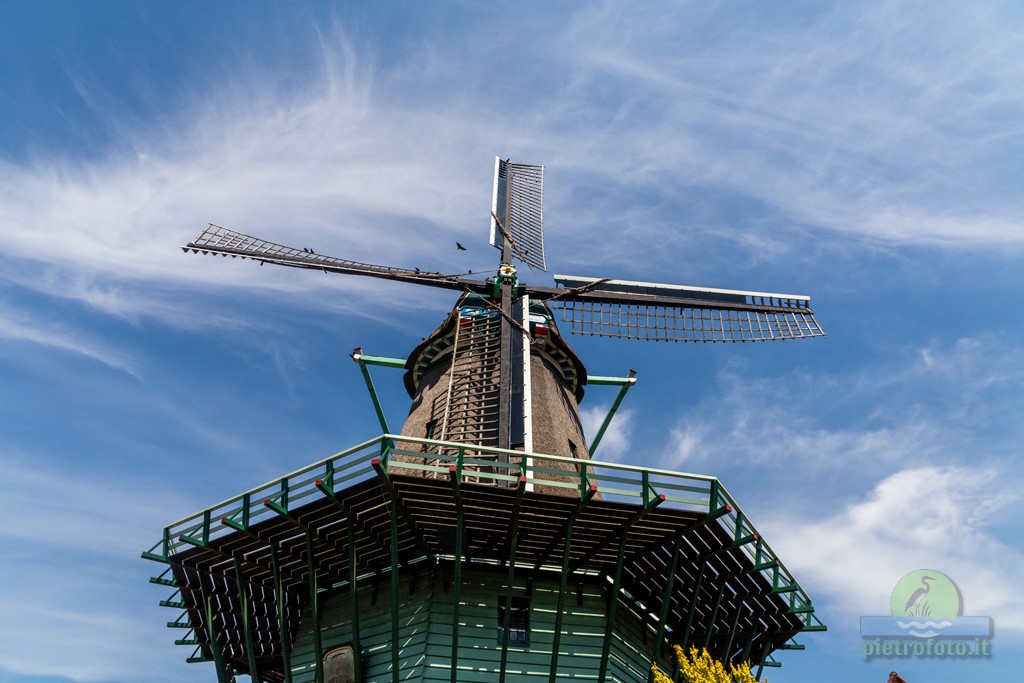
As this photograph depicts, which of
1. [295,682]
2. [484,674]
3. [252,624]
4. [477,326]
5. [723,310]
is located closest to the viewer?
[484,674]

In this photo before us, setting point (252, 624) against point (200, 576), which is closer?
point (200, 576)

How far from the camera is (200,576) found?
679 inches

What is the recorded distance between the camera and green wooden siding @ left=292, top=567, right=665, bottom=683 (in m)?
15.8

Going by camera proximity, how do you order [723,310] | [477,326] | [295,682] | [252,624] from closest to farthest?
[295,682], [252,624], [477,326], [723,310]

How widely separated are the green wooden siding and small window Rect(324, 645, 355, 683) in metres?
0.31

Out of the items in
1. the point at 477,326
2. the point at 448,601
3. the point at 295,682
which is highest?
the point at 477,326

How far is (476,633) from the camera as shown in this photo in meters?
16.1

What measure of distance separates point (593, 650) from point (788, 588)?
4.00m

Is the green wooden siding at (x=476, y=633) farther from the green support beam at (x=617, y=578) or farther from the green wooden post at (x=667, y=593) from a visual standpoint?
the green wooden post at (x=667, y=593)

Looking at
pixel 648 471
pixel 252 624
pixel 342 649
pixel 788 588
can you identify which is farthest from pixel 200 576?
pixel 788 588

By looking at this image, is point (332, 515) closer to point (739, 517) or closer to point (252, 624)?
point (252, 624)

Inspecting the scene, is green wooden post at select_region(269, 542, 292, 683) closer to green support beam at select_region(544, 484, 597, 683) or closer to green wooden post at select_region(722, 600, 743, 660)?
green support beam at select_region(544, 484, 597, 683)

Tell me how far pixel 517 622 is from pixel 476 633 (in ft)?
3.24

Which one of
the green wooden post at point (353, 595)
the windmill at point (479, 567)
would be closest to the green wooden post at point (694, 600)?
the windmill at point (479, 567)
